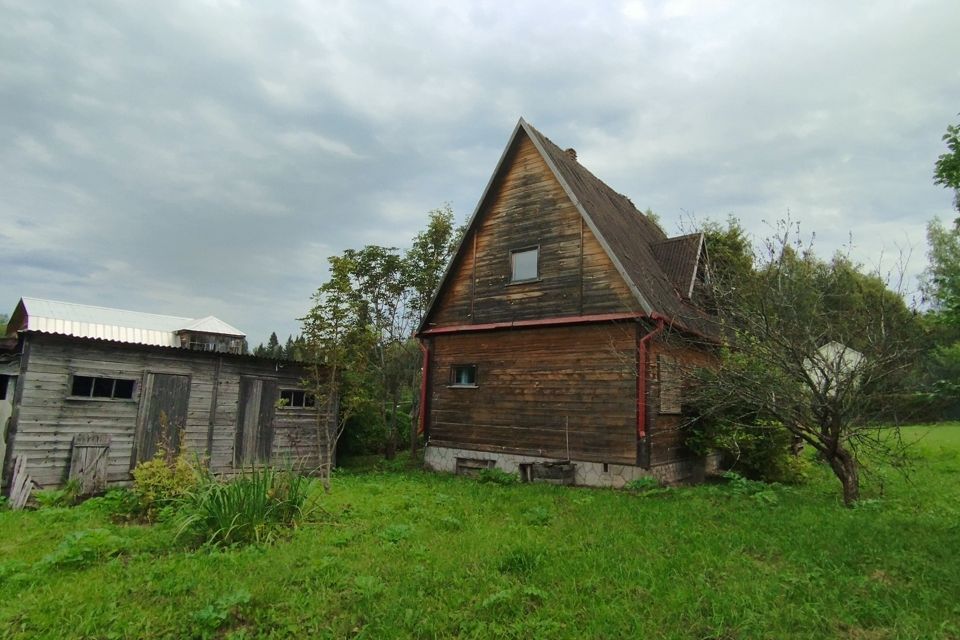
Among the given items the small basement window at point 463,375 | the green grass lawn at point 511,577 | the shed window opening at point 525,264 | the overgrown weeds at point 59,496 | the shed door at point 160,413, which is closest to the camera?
the green grass lawn at point 511,577

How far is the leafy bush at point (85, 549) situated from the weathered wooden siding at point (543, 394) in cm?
916

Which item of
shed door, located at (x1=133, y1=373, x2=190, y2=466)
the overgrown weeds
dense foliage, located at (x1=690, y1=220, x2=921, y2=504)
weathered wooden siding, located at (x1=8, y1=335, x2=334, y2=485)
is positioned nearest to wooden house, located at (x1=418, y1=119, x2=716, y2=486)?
dense foliage, located at (x1=690, y1=220, x2=921, y2=504)

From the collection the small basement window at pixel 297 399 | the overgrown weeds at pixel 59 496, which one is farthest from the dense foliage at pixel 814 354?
the overgrown weeds at pixel 59 496

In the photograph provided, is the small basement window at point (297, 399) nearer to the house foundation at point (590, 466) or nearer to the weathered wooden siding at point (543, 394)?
the weathered wooden siding at point (543, 394)

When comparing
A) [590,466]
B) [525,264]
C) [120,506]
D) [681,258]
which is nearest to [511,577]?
[590,466]

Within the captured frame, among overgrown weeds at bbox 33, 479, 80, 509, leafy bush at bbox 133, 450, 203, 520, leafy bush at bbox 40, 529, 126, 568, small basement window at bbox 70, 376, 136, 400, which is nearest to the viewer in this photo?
leafy bush at bbox 40, 529, 126, 568

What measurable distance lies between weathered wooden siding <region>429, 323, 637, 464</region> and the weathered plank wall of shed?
0.46 metres

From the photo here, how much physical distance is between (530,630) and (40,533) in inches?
313

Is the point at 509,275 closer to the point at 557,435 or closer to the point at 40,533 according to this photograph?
the point at 557,435

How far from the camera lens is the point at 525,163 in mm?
15148

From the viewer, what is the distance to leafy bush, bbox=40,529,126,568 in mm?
6047

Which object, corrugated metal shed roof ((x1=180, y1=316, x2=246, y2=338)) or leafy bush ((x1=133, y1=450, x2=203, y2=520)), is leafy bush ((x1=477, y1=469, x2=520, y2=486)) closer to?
leafy bush ((x1=133, y1=450, x2=203, y2=520))

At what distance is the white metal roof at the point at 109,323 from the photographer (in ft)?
94.3

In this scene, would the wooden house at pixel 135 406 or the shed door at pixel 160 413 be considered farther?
the shed door at pixel 160 413
